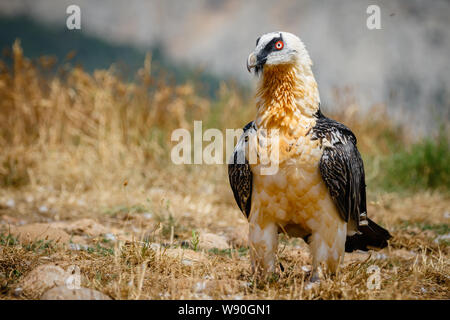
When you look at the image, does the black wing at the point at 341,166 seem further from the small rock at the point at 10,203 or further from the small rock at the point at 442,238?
the small rock at the point at 10,203

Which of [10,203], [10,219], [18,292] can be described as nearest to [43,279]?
[18,292]

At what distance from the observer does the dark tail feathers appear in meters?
3.08

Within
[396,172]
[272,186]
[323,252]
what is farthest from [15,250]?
[396,172]

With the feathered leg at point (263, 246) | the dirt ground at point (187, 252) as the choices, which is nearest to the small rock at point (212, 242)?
the dirt ground at point (187, 252)

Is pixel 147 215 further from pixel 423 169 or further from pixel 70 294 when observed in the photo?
pixel 423 169

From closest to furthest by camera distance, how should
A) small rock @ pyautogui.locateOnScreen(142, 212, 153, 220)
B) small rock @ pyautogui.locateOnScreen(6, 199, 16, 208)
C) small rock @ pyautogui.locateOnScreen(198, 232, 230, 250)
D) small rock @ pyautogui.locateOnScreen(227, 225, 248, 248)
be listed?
small rock @ pyautogui.locateOnScreen(198, 232, 230, 250), small rock @ pyautogui.locateOnScreen(227, 225, 248, 248), small rock @ pyautogui.locateOnScreen(142, 212, 153, 220), small rock @ pyautogui.locateOnScreen(6, 199, 16, 208)

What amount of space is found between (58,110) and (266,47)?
200 inches

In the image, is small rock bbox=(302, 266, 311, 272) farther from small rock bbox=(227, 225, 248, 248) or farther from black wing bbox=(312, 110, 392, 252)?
small rock bbox=(227, 225, 248, 248)

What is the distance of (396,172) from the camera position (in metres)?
6.83

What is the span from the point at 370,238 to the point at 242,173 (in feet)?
3.77

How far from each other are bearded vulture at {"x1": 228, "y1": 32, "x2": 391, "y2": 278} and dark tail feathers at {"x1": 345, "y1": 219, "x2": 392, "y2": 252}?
358mm

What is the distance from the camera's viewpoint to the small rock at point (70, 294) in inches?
82.0

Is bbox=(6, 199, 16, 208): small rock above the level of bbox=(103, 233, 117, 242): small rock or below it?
above

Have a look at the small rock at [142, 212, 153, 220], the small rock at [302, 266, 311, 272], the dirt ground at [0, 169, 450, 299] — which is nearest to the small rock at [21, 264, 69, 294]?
the dirt ground at [0, 169, 450, 299]
